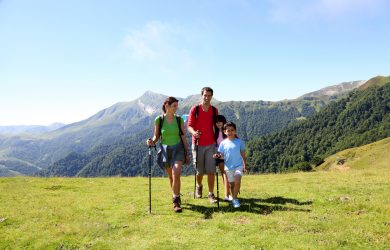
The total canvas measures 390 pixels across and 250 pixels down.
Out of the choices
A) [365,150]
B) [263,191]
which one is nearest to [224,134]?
[263,191]

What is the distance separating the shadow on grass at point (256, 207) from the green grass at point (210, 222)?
0.04 m

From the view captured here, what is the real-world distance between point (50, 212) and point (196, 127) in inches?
282

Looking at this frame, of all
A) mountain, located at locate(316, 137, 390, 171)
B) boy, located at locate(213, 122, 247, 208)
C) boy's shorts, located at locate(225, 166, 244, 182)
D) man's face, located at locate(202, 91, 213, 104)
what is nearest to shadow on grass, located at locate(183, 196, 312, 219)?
boy, located at locate(213, 122, 247, 208)

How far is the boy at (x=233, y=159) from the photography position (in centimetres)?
1262

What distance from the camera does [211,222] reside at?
10.9m

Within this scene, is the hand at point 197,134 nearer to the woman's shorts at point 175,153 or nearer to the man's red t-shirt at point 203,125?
the man's red t-shirt at point 203,125

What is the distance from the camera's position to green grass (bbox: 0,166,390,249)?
905cm

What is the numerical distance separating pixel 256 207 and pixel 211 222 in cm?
271

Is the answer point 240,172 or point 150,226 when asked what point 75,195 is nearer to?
point 150,226

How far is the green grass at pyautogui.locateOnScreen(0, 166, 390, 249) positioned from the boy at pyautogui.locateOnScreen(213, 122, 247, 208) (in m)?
0.96

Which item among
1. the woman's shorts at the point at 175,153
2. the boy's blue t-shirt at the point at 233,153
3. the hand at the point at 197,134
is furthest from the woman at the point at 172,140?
the boy's blue t-shirt at the point at 233,153

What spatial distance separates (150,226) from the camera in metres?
11.0

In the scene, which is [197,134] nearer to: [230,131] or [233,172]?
[230,131]

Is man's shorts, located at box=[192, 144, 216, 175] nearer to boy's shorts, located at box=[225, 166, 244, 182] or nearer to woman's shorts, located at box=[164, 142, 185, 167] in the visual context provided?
boy's shorts, located at box=[225, 166, 244, 182]
